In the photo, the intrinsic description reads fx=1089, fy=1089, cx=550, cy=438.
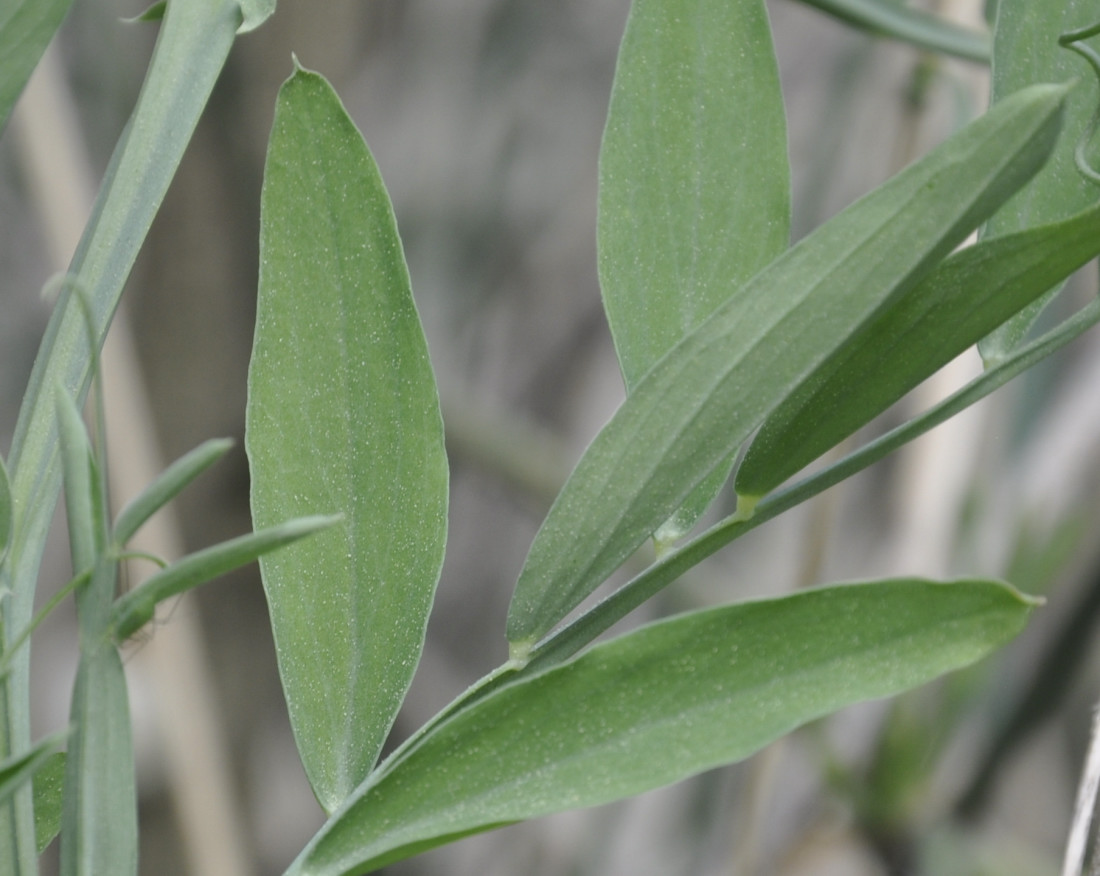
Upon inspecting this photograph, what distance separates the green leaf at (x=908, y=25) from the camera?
0.29m

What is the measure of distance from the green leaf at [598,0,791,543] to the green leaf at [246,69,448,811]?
3cm

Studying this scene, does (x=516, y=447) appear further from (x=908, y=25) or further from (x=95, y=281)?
(x=95, y=281)

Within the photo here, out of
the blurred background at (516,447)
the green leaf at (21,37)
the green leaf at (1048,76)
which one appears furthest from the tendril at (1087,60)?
the blurred background at (516,447)

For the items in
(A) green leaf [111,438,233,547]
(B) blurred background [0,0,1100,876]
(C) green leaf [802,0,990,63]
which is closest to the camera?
(A) green leaf [111,438,233,547]

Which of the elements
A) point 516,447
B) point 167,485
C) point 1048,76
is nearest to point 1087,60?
point 1048,76

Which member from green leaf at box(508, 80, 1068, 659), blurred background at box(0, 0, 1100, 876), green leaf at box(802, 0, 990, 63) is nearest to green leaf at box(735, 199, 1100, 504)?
green leaf at box(508, 80, 1068, 659)

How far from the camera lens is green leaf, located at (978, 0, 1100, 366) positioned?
13cm

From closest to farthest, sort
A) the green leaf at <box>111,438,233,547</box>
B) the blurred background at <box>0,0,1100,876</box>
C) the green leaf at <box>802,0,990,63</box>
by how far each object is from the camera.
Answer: the green leaf at <box>111,438,233,547</box>, the green leaf at <box>802,0,990,63</box>, the blurred background at <box>0,0,1100,876</box>

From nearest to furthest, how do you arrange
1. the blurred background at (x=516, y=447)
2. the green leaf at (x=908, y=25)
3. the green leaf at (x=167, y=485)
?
the green leaf at (x=167, y=485)
the green leaf at (x=908, y=25)
the blurred background at (x=516, y=447)

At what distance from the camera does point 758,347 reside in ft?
0.34

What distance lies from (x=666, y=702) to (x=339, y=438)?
0.16 feet

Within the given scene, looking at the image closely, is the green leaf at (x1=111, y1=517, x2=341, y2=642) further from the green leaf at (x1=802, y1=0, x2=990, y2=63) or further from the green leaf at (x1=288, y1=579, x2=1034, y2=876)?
the green leaf at (x1=802, y1=0, x2=990, y2=63)

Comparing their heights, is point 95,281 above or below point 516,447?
below

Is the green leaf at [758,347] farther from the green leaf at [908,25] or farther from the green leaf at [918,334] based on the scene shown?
the green leaf at [908,25]
